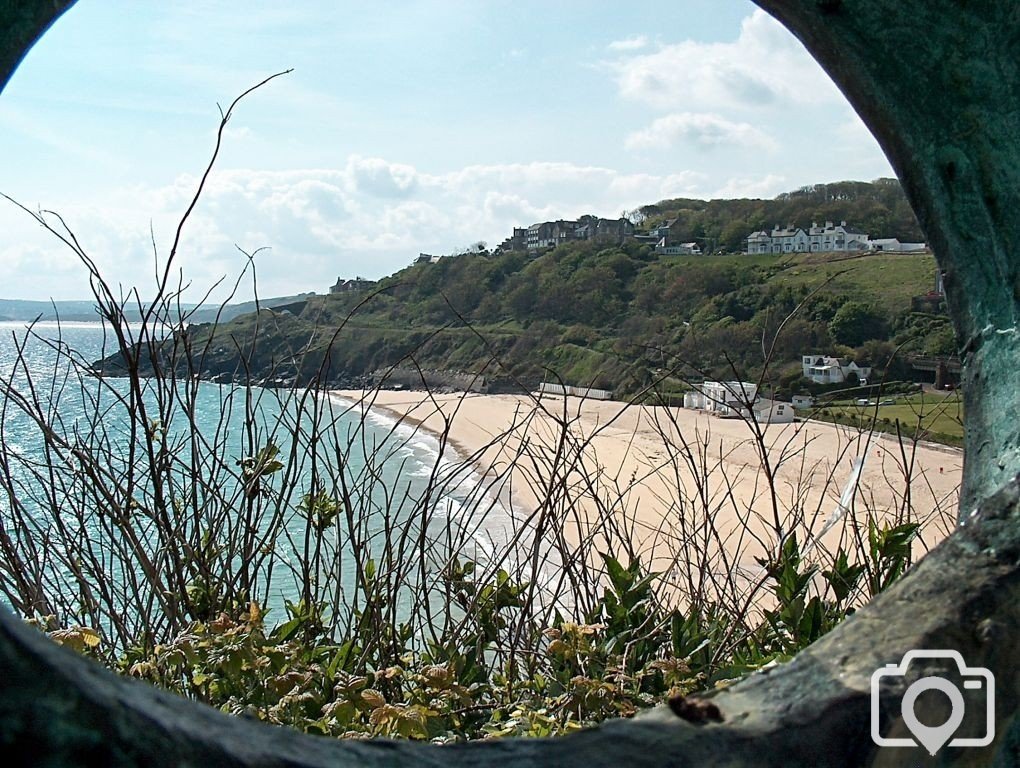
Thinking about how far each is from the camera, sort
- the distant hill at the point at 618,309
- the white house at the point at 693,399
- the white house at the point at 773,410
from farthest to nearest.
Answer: the distant hill at the point at 618,309 → the white house at the point at 693,399 → the white house at the point at 773,410

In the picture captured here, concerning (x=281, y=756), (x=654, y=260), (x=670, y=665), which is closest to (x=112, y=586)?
(x=670, y=665)

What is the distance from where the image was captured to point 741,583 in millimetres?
10281

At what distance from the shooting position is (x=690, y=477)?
69.1 ft

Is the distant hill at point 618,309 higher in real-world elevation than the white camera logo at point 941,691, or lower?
higher

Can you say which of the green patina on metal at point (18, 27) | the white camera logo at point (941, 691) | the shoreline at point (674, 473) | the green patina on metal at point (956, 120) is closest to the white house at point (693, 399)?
the shoreline at point (674, 473)

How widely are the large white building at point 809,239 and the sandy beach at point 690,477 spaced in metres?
22.1

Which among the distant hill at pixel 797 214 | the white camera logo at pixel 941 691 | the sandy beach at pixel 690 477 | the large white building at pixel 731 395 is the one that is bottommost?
→ the sandy beach at pixel 690 477

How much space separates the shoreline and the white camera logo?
1568mm

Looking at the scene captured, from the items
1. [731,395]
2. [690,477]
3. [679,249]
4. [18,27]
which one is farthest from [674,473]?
[679,249]

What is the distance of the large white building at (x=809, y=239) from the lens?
50750 mm

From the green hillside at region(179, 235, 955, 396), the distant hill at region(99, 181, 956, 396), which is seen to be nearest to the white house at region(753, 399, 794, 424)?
the distant hill at region(99, 181, 956, 396)

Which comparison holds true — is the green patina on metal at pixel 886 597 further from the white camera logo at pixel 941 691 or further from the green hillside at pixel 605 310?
the green hillside at pixel 605 310

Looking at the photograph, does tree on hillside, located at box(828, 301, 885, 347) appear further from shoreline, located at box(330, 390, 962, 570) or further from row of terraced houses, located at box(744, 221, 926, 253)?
row of terraced houses, located at box(744, 221, 926, 253)

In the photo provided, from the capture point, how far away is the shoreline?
3.01 metres
